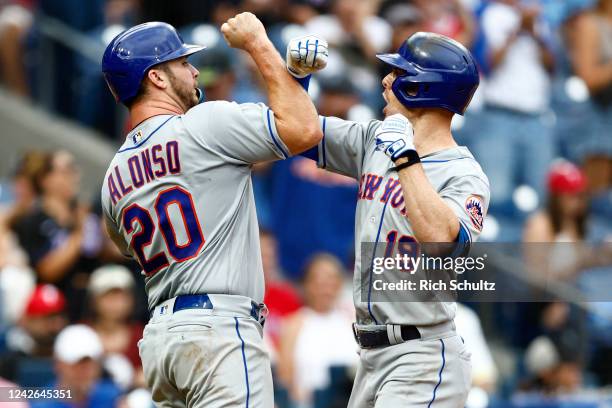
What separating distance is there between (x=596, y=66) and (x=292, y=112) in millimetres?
7553

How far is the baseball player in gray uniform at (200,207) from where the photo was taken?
4559mm

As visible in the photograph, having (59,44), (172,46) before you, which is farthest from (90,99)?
(172,46)

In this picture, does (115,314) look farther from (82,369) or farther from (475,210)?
(475,210)

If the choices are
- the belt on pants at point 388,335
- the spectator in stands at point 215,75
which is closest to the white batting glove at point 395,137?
the belt on pants at point 388,335

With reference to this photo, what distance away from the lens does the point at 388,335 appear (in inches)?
189

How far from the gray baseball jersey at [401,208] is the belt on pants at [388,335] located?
30 mm

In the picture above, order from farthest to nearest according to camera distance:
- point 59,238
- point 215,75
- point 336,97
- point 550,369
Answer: point 215,75
point 336,97
point 550,369
point 59,238

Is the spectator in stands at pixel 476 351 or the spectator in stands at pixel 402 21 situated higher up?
the spectator in stands at pixel 402 21

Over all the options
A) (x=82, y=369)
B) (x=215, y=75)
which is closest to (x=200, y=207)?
(x=82, y=369)

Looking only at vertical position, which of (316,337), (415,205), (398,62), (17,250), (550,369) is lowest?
(550,369)

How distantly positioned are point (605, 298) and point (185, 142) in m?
→ 5.67

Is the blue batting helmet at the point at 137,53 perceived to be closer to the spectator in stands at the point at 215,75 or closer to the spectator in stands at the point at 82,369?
the spectator in stands at the point at 82,369

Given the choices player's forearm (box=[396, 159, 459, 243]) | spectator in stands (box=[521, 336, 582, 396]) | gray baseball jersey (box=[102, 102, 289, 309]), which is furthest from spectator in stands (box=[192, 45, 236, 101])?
player's forearm (box=[396, 159, 459, 243])

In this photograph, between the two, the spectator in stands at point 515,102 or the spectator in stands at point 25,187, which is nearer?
the spectator in stands at point 25,187
